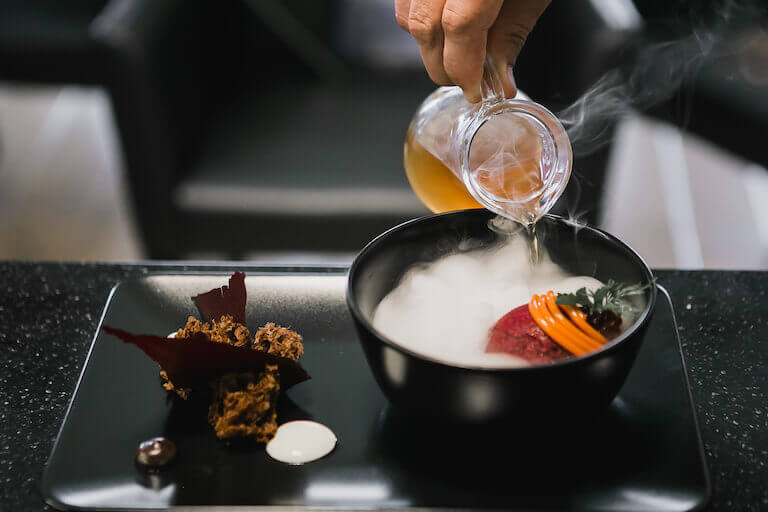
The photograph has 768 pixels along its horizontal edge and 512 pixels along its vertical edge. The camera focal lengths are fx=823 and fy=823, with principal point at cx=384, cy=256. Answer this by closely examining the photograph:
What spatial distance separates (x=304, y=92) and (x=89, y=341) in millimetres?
1431

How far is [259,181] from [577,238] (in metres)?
1.22

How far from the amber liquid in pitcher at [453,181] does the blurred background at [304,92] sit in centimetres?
54

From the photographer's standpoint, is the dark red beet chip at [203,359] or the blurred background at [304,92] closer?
the dark red beet chip at [203,359]

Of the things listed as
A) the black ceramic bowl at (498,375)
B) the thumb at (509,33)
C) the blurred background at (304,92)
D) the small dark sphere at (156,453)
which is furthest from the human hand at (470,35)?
the blurred background at (304,92)

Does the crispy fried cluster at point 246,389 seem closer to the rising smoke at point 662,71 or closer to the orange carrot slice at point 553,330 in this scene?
the orange carrot slice at point 553,330

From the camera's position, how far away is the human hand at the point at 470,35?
88 centimetres

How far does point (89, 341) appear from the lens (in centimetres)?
92

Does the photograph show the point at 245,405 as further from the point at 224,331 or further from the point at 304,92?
the point at 304,92

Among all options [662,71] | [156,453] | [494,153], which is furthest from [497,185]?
[662,71]

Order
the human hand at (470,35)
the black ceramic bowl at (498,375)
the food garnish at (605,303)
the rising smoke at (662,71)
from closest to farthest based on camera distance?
the black ceramic bowl at (498,375)
the food garnish at (605,303)
the human hand at (470,35)
the rising smoke at (662,71)

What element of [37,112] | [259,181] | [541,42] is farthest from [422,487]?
[37,112]

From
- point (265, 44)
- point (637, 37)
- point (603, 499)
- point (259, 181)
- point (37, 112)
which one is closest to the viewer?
point (603, 499)

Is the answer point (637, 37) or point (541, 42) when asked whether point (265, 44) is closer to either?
point (541, 42)

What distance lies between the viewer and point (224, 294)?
2.84ft
